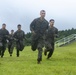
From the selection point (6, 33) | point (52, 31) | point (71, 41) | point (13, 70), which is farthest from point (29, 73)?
point (71, 41)

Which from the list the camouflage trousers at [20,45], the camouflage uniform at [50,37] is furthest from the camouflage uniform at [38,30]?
the camouflage trousers at [20,45]

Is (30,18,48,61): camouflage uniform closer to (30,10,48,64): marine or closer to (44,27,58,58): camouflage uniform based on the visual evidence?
(30,10,48,64): marine

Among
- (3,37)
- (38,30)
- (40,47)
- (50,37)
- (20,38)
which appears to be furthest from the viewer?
(20,38)

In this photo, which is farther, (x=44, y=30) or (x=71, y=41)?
(x=71, y=41)

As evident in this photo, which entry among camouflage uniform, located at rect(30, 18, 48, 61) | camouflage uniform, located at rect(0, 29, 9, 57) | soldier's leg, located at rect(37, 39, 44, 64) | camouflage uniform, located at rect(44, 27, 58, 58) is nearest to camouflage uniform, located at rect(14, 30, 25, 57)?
camouflage uniform, located at rect(0, 29, 9, 57)

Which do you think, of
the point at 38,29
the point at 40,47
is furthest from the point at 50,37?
the point at 40,47

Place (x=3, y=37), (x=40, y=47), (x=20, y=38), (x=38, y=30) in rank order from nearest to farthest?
(x=40, y=47), (x=38, y=30), (x=3, y=37), (x=20, y=38)

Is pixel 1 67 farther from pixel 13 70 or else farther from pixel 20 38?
pixel 20 38

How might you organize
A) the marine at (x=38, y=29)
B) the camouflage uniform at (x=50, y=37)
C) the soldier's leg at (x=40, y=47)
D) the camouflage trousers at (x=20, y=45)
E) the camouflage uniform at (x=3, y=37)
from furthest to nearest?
the camouflage trousers at (x=20, y=45) → the camouflage uniform at (x=3, y=37) → the camouflage uniform at (x=50, y=37) → the marine at (x=38, y=29) → the soldier's leg at (x=40, y=47)

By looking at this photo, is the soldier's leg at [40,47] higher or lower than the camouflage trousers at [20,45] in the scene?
lower

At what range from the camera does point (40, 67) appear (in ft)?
54.1

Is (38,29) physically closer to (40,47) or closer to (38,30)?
(38,30)

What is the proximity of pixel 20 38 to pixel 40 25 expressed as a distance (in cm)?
703

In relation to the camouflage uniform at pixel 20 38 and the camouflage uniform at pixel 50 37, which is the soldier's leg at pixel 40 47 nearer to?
the camouflage uniform at pixel 50 37
